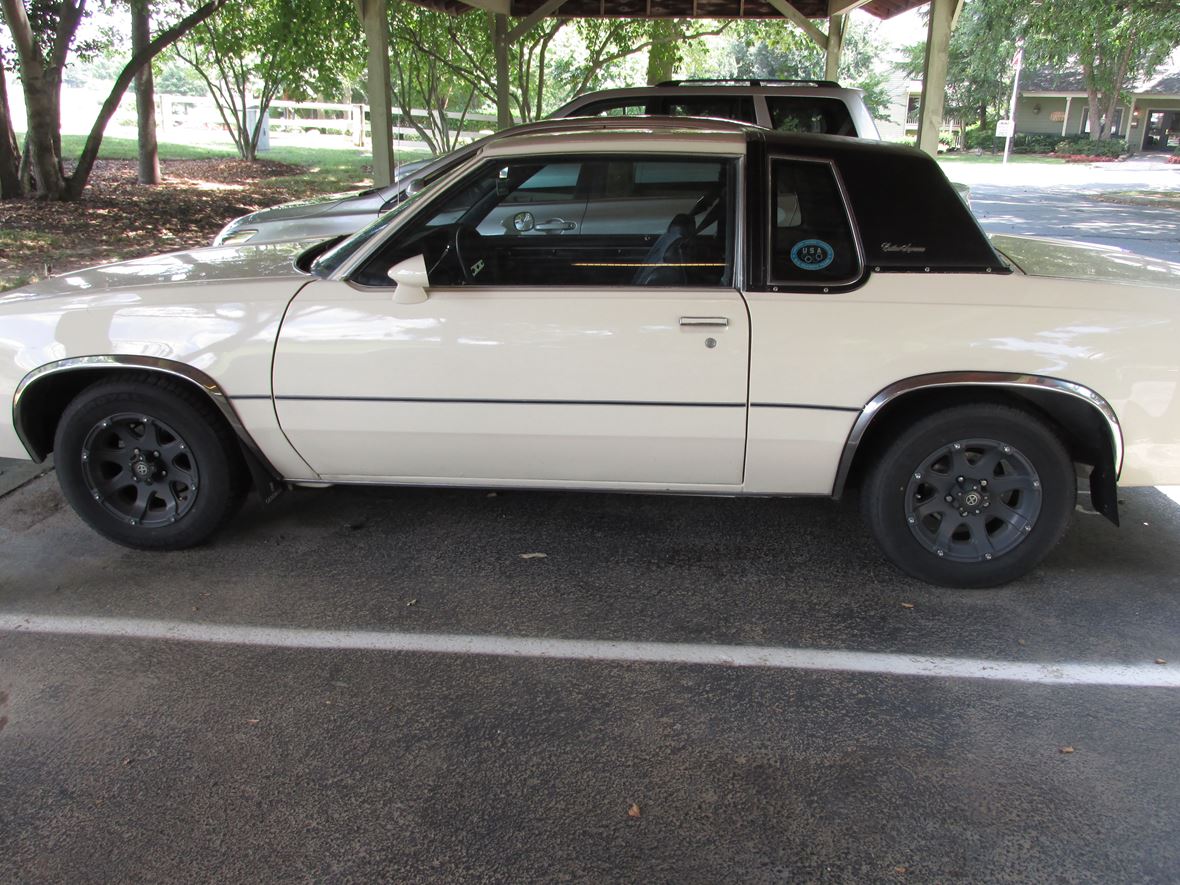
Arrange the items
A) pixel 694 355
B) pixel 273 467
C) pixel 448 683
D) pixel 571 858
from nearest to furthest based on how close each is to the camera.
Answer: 1. pixel 571 858
2. pixel 448 683
3. pixel 694 355
4. pixel 273 467

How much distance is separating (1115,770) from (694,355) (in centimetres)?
187

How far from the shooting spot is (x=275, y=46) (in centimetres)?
1814

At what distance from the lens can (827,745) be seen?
2.76 meters

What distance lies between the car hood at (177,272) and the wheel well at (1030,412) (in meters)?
2.45

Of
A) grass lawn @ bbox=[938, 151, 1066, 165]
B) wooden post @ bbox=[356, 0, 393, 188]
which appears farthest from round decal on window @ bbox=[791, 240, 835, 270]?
grass lawn @ bbox=[938, 151, 1066, 165]

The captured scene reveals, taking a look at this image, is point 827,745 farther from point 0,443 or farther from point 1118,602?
point 0,443

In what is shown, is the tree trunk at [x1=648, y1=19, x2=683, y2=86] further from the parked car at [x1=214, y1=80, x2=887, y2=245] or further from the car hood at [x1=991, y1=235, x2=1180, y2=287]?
the car hood at [x1=991, y1=235, x2=1180, y2=287]

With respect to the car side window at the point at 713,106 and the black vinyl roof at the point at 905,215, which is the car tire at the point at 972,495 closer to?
Result: the black vinyl roof at the point at 905,215

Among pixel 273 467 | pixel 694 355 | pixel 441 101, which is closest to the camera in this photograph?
pixel 694 355

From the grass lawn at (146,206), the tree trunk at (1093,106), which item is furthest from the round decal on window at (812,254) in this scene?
the tree trunk at (1093,106)

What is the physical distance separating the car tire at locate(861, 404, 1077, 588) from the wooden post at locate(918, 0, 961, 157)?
675cm

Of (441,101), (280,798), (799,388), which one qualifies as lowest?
(280,798)

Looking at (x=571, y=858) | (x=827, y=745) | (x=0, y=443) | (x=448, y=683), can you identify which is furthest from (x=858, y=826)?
(x=0, y=443)

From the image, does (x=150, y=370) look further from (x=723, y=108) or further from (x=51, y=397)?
(x=723, y=108)
